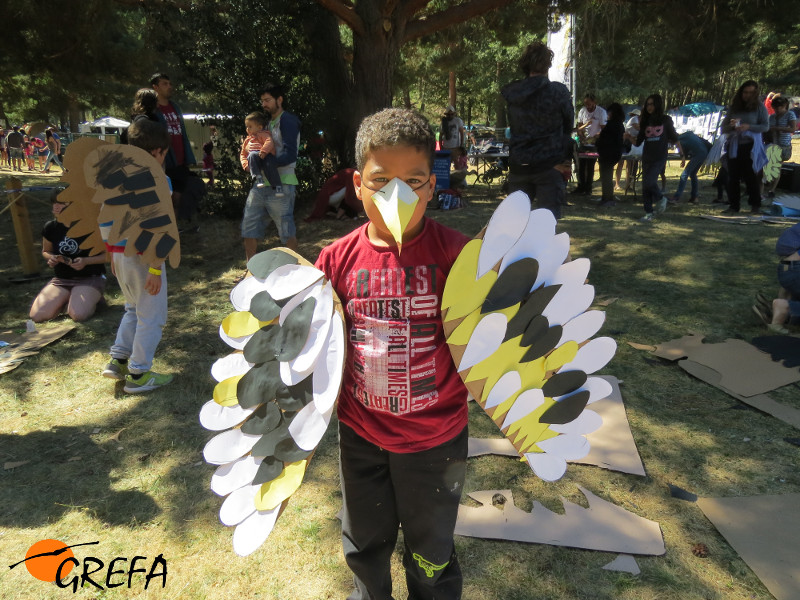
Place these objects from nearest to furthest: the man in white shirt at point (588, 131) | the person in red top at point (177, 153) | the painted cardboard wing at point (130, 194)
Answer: the painted cardboard wing at point (130, 194) → the person in red top at point (177, 153) → the man in white shirt at point (588, 131)

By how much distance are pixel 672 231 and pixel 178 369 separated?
5342mm

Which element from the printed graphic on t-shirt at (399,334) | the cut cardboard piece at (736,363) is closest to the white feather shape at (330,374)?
the printed graphic on t-shirt at (399,334)

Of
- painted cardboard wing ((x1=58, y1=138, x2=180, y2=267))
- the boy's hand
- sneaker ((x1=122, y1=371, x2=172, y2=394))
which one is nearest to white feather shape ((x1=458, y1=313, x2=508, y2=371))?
painted cardboard wing ((x1=58, y1=138, x2=180, y2=267))

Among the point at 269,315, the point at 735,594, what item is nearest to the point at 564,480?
the point at 735,594

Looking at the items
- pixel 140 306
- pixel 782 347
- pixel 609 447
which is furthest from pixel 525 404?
pixel 782 347

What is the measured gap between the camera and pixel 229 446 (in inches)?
48.8

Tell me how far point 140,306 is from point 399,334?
2220 millimetres

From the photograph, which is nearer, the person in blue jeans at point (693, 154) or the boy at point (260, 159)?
the boy at point (260, 159)

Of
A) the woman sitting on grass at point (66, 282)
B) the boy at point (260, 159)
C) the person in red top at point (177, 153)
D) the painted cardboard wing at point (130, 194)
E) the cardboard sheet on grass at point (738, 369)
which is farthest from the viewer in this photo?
the person in red top at point (177, 153)

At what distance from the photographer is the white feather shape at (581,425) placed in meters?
1.21

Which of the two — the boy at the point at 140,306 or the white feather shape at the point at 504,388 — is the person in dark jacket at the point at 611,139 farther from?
the white feather shape at the point at 504,388

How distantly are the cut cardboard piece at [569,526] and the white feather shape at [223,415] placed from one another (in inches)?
43.1

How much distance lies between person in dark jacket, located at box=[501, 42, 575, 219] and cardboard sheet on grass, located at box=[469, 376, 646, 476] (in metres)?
1.84

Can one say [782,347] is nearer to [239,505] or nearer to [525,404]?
[525,404]
